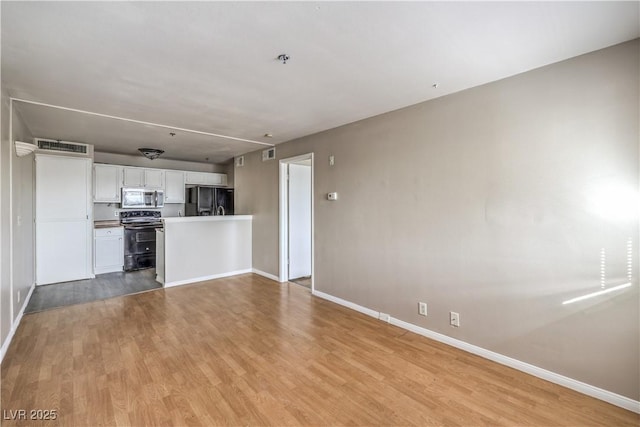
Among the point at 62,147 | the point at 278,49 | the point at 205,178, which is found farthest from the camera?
the point at 205,178

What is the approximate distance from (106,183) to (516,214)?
6894 mm

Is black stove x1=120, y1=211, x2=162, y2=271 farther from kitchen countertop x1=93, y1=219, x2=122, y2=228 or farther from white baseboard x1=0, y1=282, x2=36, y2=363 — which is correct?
white baseboard x1=0, y1=282, x2=36, y2=363

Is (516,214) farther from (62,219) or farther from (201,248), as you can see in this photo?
(62,219)

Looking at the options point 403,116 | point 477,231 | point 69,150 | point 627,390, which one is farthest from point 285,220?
point 627,390

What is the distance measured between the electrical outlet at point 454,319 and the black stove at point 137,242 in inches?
220

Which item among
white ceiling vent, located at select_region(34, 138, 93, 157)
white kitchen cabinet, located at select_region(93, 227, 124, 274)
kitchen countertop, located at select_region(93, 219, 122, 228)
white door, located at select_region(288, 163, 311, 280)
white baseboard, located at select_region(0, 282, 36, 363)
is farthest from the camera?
kitchen countertop, located at select_region(93, 219, 122, 228)

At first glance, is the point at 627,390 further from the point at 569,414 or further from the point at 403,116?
the point at 403,116

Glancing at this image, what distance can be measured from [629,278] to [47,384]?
14.0 ft

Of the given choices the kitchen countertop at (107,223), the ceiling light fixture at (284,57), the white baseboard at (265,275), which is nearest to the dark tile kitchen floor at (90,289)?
the kitchen countertop at (107,223)

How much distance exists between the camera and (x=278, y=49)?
2.00 m

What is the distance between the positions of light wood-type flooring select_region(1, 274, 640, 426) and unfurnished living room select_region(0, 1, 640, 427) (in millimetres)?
20

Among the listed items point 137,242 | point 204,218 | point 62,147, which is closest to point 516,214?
point 204,218

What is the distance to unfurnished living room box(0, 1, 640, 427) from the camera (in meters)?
1.83

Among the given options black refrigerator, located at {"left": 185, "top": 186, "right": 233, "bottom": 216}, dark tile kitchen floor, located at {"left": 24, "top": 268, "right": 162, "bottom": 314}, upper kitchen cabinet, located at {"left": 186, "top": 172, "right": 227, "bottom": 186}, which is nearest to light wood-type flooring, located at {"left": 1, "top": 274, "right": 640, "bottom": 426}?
dark tile kitchen floor, located at {"left": 24, "top": 268, "right": 162, "bottom": 314}
